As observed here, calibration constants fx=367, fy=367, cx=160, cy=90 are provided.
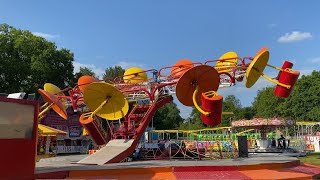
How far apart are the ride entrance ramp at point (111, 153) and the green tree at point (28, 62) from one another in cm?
2362

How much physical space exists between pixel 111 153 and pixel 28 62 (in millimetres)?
27505

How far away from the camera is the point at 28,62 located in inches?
1603

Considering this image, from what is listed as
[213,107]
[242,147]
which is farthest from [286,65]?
[242,147]

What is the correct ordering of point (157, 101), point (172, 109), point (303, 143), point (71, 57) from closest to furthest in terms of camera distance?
point (157, 101) < point (303, 143) < point (71, 57) < point (172, 109)

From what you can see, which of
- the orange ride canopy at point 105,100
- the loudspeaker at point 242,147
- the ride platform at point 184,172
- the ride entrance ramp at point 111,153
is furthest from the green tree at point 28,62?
the ride platform at point 184,172

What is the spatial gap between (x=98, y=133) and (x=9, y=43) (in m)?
25.9

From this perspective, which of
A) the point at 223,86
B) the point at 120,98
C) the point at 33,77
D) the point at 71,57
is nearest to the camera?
the point at 120,98

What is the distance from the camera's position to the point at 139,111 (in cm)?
2023

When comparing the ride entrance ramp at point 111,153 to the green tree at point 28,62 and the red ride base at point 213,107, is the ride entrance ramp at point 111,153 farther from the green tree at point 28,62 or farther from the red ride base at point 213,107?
the green tree at point 28,62

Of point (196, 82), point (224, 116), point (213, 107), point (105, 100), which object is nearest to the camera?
point (213, 107)

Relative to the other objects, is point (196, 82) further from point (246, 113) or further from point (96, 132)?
point (246, 113)

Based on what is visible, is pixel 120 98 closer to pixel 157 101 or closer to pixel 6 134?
pixel 157 101

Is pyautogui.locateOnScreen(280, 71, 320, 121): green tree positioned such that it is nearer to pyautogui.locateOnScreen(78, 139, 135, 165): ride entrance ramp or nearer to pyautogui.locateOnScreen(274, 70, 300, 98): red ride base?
pyautogui.locateOnScreen(274, 70, 300, 98): red ride base

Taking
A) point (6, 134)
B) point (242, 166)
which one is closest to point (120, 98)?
point (242, 166)
